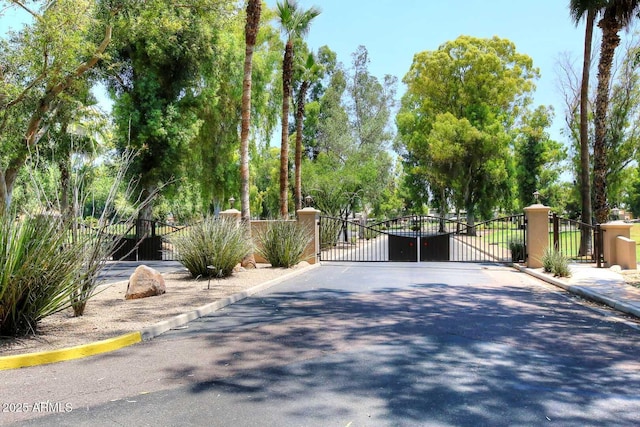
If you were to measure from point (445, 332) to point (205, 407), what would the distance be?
4.23 meters

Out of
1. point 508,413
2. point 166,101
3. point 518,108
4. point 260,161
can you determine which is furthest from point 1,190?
point 518,108

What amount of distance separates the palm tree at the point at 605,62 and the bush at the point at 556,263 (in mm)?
5323

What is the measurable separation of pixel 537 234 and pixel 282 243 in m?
8.88

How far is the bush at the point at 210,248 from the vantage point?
13812 mm

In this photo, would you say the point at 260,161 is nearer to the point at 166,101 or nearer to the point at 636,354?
the point at 166,101

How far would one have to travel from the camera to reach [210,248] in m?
13.8

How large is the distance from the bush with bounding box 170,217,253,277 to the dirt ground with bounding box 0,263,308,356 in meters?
0.37

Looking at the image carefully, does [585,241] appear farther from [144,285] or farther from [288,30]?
[144,285]

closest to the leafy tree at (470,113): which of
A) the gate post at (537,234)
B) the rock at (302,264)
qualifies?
the gate post at (537,234)

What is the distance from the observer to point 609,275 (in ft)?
48.2

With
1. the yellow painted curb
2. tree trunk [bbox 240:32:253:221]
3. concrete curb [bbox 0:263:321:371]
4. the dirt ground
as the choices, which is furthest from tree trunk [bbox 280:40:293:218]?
the yellow painted curb

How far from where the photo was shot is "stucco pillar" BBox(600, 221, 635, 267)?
55.3ft

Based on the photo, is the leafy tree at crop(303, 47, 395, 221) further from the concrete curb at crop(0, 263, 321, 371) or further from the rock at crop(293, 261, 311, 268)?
the concrete curb at crop(0, 263, 321, 371)

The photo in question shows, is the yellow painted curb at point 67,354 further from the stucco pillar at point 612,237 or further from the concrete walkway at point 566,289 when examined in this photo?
the stucco pillar at point 612,237
